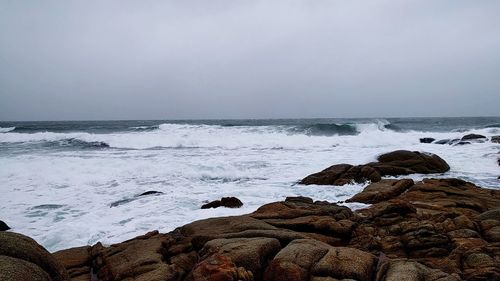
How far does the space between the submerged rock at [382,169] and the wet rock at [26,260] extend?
9.18 metres

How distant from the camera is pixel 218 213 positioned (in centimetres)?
835

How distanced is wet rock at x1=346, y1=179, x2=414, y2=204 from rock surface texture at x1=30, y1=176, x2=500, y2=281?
41.4 inches

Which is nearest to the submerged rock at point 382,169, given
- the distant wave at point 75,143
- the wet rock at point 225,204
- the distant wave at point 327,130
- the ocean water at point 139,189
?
the ocean water at point 139,189

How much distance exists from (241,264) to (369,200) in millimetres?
5489

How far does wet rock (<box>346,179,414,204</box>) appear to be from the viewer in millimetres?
8992

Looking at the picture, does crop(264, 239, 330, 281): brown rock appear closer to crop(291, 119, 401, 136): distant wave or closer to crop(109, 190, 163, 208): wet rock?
crop(109, 190, 163, 208): wet rock

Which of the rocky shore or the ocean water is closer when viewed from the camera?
the rocky shore

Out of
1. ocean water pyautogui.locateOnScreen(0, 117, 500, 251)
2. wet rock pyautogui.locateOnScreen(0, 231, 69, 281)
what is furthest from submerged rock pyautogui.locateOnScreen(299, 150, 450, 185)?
wet rock pyautogui.locateOnScreen(0, 231, 69, 281)

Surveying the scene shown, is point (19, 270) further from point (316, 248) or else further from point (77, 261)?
point (316, 248)

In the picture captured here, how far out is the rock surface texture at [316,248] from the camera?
4223 millimetres

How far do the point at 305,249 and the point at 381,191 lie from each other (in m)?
5.41

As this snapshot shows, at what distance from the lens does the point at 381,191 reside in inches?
366

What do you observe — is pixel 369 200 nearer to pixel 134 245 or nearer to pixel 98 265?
pixel 134 245

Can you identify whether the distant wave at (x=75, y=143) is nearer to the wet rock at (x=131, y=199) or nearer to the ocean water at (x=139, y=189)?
the ocean water at (x=139, y=189)
